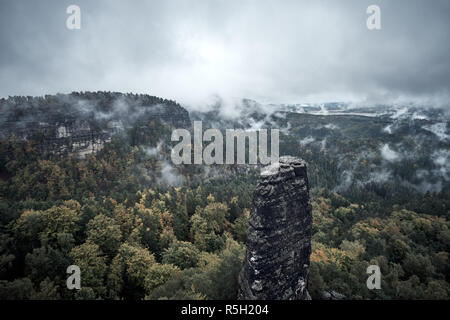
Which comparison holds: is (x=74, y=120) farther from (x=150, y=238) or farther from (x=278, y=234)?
(x=278, y=234)

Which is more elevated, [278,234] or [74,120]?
[74,120]

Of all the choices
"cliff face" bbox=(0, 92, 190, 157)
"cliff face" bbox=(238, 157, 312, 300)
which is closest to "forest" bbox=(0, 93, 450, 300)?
"cliff face" bbox=(238, 157, 312, 300)

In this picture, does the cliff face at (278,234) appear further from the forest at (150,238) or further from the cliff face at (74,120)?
the cliff face at (74,120)

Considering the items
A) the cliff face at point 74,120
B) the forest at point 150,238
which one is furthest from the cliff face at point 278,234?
the cliff face at point 74,120

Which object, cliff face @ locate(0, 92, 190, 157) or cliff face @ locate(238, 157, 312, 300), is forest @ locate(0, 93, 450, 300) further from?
cliff face @ locate(0, 92, 190, 157)

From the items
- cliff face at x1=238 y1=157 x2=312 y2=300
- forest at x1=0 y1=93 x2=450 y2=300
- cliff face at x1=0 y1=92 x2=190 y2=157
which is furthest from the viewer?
cliff face at x1=0 y1=92 x2=190 y2=157

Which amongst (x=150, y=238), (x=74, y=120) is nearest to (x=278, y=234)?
(x=150, y=238)
